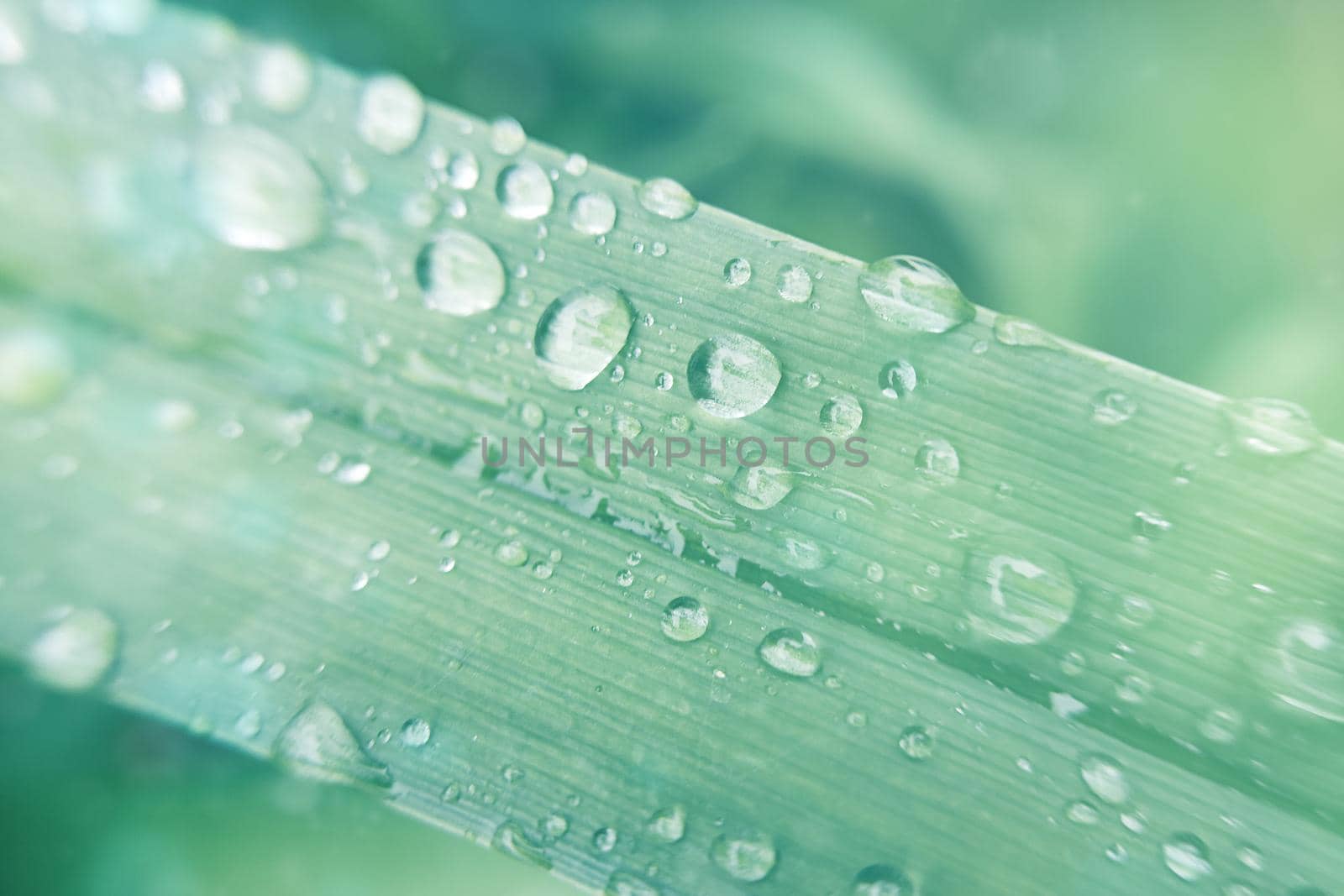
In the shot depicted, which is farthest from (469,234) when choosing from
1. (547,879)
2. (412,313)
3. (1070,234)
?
(1070,234)

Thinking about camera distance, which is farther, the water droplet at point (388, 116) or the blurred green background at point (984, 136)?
the blurred green background at point (984, 136)

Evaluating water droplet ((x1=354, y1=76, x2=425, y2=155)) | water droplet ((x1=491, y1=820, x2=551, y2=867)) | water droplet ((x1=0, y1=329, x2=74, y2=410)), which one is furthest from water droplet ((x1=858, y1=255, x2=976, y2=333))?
water droplet ((x1=0, y1=329, x2=74, y2=410))

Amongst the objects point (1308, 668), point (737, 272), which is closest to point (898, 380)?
point (737, 272)

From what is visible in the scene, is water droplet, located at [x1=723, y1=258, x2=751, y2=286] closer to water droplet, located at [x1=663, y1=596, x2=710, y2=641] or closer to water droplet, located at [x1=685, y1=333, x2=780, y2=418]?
water droplet, located at [x1=685, y1=333, x2=780, y2=418]

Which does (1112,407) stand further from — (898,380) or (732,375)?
(732,375)

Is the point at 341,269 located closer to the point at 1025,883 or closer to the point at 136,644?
the point at 136,644

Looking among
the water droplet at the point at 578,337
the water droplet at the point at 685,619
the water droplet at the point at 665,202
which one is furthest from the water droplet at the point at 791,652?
the water droplet at the point at 665,202

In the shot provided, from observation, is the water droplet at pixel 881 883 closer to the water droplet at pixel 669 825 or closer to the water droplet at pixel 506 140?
the water droplet at pixel 669 825
